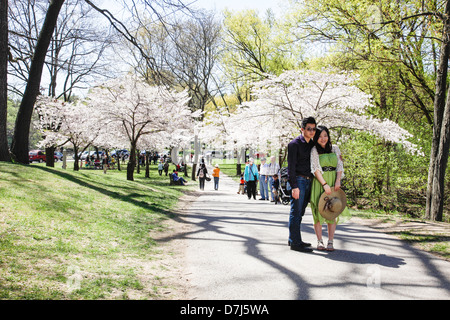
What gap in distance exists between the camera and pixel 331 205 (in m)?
4.96

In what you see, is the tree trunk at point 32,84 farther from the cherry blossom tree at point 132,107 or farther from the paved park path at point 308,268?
the cherry blossom tree at point 132,107

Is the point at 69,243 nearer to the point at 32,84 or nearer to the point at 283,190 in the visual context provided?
the point at 32,84

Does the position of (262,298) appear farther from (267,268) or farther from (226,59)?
(226,59)

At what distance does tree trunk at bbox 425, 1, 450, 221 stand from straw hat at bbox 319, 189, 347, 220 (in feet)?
21.3

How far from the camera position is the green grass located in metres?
3.55

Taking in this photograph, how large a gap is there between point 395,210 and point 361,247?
32.8 ft

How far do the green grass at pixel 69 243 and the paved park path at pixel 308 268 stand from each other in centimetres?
78

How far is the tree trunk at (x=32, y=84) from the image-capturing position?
11.2m

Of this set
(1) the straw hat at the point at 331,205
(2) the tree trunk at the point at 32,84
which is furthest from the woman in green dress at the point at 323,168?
(2) the tree trunk at the point at 32,84

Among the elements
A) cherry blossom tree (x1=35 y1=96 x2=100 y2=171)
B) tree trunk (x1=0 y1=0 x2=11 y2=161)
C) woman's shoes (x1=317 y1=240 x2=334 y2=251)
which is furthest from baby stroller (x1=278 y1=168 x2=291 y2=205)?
cherry blossom tree (x1=35 y1=96 x2=100 y2=171)

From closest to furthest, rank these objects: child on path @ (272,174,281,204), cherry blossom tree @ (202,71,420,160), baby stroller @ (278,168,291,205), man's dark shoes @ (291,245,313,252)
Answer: man's dark shoes @ (291,245,313,252), baby stroller @ (278,168,291,205), cherry blossom tree @ (202,71,420,160), child on path @ (272,174,281,204)

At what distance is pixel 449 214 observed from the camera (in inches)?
529

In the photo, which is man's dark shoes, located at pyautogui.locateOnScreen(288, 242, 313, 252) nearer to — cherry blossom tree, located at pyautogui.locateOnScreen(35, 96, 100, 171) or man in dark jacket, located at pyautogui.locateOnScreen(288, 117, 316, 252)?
man in dark jacket, located at pyautogui.locateOnScreen(288, 117, 316, 252)

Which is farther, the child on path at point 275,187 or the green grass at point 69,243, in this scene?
the child on path at point 275,187
